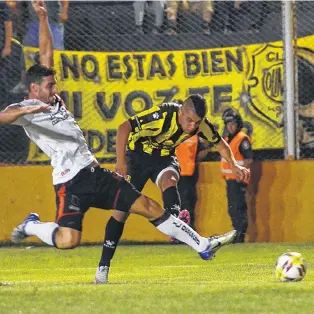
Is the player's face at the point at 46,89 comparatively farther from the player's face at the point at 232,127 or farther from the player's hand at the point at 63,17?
the player's hand at the point at 63,17

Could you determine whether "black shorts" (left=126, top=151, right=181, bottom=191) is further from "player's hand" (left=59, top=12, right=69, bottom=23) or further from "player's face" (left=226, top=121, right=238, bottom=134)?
"player's hand" (left=59, top=12, right=69, bottom=23)

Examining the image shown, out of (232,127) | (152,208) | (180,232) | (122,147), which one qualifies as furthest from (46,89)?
(232,127)

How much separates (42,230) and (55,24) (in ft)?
24.6

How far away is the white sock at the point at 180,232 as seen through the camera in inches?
429

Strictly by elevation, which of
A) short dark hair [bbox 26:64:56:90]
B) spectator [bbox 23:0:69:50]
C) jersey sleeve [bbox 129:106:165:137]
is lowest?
jersey sleeve [bbox 129:106:165:137]

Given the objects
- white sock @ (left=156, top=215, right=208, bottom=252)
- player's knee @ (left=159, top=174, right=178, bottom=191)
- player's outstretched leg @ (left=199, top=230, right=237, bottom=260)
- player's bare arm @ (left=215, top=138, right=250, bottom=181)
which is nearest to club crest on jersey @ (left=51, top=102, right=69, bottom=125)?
white sock @ (left=156, top=215, right=208, bottom=252)

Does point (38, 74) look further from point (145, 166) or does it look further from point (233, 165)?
point (145, 166)

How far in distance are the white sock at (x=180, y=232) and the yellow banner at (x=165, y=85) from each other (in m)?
6.67

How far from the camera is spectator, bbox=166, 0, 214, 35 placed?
17953 mm

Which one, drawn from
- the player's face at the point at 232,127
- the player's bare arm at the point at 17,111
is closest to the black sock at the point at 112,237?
the player's bare arm at the point at 17,111

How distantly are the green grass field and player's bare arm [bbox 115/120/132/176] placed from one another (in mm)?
1066

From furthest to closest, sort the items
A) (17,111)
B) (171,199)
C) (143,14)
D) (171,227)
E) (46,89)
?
(143,14)
(171,199)
(171,227)
(46,89)
(17,111)

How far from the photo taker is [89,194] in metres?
10.7

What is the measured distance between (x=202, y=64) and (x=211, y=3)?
89cm
